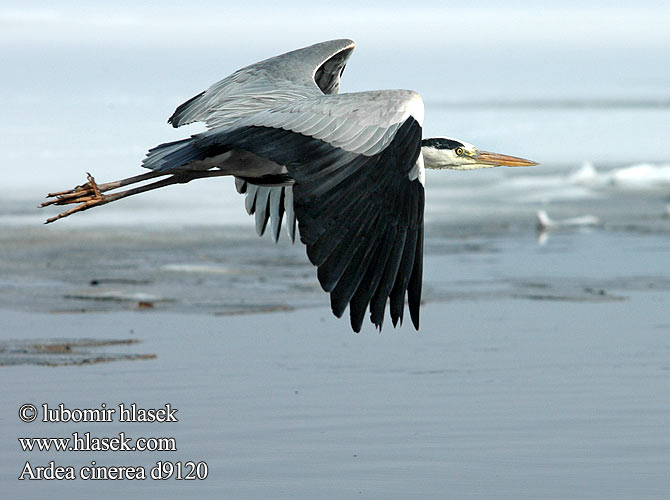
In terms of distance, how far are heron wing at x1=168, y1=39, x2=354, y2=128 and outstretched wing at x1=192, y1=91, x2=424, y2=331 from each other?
4.05ft

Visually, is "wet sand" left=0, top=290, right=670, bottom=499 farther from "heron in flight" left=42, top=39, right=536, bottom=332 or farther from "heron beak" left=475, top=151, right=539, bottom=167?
"heron beak" left=475, top=151, right=539, bottom=167

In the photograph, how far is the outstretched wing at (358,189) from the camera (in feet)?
20.4

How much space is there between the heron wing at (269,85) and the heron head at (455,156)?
0.82m

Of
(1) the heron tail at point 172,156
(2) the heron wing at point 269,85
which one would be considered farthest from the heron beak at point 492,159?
(1) the heron tail at point 172,156

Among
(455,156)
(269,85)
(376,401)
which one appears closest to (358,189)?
(376,401)

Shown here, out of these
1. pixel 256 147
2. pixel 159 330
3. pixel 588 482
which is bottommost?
pixel 588 482

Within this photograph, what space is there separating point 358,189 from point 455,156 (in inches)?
126

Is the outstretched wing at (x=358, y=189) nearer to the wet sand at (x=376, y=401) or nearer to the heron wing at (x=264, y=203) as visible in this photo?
the wet sand at (x=376, y=401)

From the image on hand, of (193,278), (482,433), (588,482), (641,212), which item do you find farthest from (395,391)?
(641,212)

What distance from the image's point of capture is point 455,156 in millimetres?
9641

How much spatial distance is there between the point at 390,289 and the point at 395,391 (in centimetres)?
246

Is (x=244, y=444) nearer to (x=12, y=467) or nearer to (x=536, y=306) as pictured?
(x=12, y=467)

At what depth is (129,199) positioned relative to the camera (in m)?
24.1

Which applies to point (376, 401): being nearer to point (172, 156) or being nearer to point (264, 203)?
point (172, 156)
